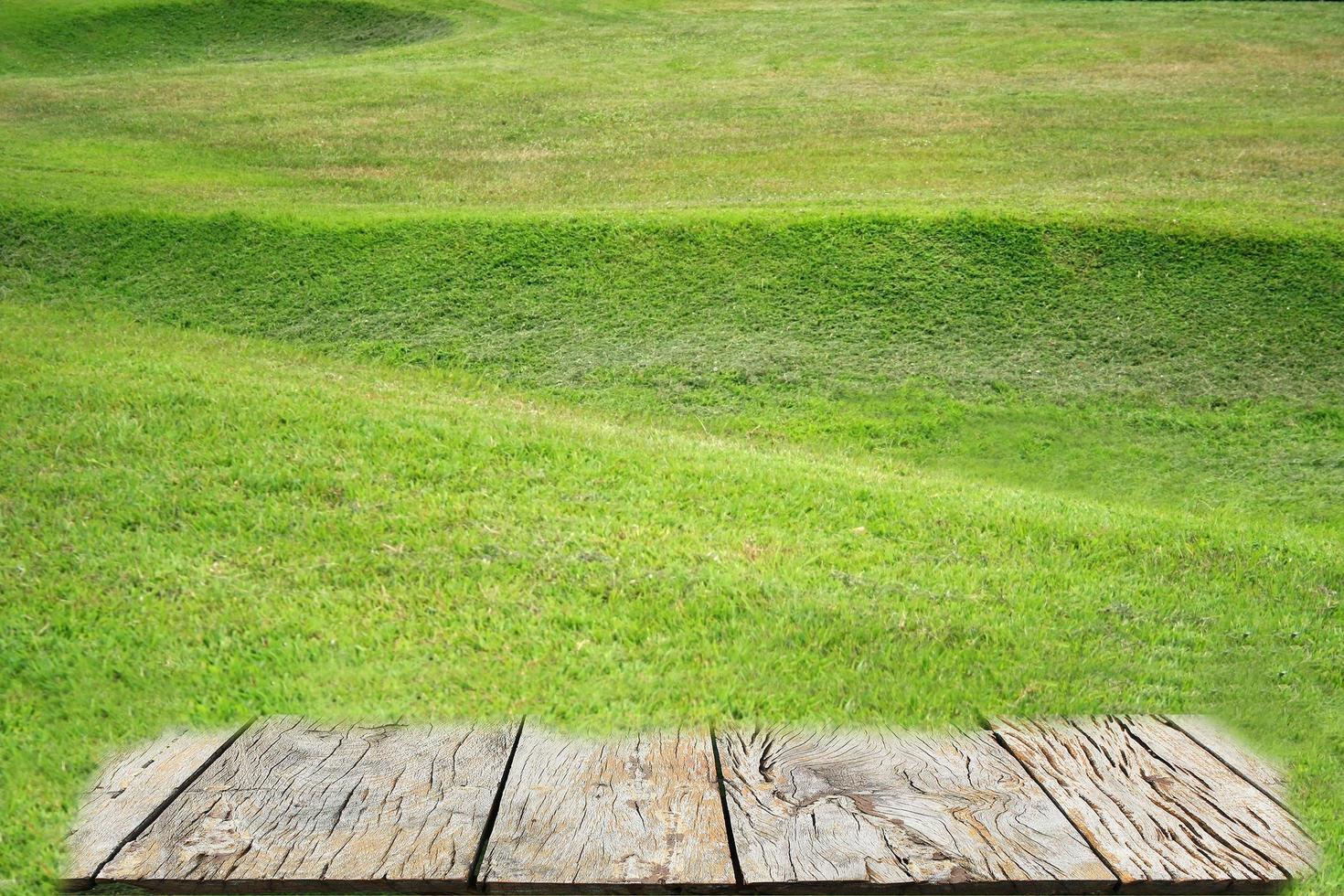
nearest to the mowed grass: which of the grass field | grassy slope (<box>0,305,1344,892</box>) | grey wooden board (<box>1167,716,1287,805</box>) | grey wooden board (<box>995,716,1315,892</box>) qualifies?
the grass field

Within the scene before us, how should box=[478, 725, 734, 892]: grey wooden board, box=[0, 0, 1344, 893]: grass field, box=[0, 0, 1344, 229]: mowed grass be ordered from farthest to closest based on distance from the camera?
box=[0, 0, 1344, 229]: mowed grass < box=[0, 0, 1344, 893]: grass field < box=[478, 725, 734, 892]: grey wooden board

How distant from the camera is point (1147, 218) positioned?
38.5 ft

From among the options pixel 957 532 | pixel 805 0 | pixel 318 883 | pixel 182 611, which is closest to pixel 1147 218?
pixel 957 532

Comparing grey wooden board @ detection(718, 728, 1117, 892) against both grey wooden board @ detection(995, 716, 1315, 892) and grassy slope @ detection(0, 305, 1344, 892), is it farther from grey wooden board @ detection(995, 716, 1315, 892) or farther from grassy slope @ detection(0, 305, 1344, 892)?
grassy slope @ detection(0, 305, 1344, 892)

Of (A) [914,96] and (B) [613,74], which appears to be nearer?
(A) [914,96]

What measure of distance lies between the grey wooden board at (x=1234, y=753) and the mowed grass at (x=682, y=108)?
10035mm

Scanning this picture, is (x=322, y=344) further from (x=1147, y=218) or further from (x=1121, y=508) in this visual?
(x=1147, y=218)

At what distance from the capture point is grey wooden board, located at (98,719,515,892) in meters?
1.85

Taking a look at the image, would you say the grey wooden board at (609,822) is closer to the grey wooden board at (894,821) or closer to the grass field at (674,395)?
the grey wooden board at (894,821)

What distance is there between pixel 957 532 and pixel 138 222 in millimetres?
10524

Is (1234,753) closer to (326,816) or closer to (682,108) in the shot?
(326,816)

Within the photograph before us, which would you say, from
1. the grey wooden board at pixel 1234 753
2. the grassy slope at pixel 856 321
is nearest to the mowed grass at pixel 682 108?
the grassy slope at pixel 856 321

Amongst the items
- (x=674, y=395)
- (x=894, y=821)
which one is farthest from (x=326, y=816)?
(x=674, y=395)

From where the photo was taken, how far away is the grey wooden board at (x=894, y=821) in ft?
6.05
